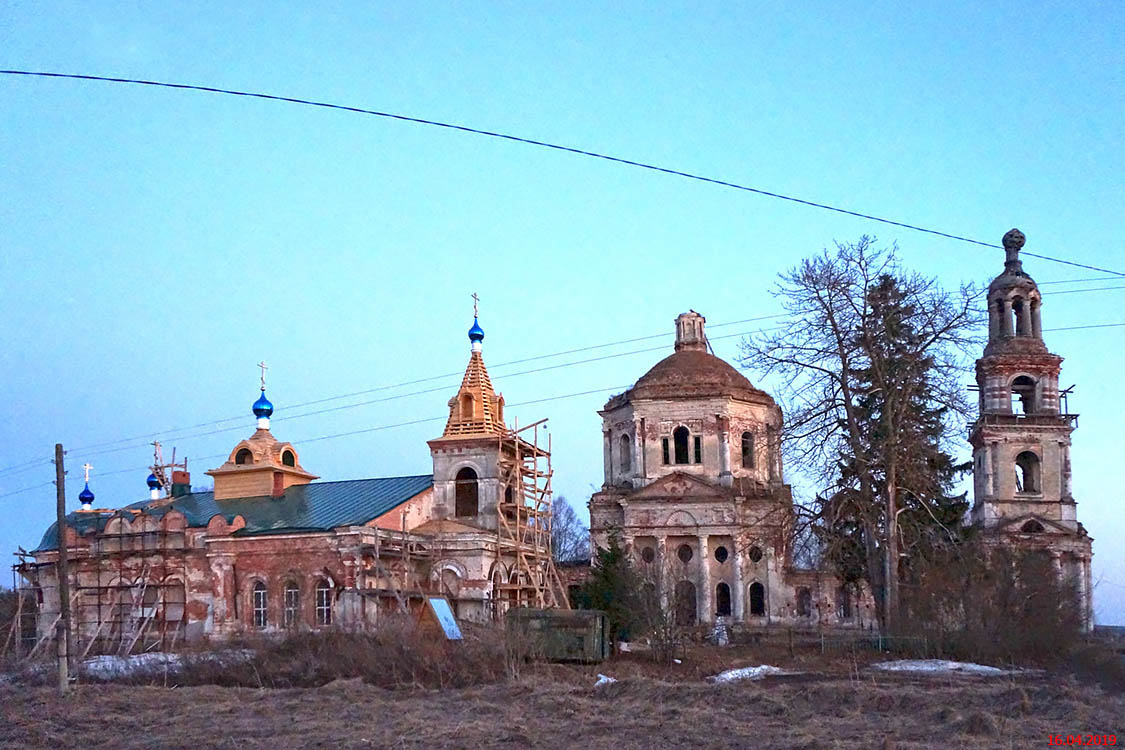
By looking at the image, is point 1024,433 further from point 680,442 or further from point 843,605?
point 680,442

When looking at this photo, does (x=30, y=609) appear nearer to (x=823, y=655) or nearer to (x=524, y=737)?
(x=823, y=655)

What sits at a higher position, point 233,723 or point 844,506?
point 844,506

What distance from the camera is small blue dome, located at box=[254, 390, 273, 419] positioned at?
43.7 metres

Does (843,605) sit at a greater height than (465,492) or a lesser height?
lesser

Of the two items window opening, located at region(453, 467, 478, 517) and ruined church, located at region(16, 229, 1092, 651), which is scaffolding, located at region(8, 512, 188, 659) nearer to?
ruined church, located at region(16, 229, 1092, 651)

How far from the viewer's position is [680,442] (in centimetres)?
5016

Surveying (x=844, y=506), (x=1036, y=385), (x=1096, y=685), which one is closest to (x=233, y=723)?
(x=1096, y=685)

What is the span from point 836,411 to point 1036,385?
809 inches

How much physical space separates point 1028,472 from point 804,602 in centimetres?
1028

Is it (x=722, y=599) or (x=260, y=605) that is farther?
(x=722, y=599)

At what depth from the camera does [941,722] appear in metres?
16.3
